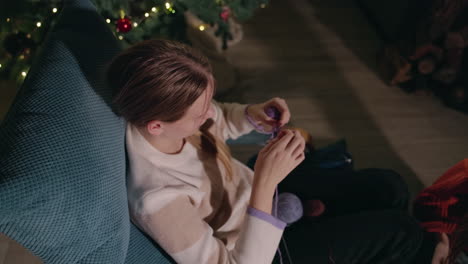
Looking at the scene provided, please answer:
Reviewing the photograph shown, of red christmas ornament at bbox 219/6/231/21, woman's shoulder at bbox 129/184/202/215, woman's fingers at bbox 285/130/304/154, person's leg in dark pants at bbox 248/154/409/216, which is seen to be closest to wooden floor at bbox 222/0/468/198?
red christmas ornament at bbox 219/6/231/21

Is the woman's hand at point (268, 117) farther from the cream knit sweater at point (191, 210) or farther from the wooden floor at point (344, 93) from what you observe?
the wooden floor at point (344, 93)

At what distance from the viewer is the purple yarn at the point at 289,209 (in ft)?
3.63

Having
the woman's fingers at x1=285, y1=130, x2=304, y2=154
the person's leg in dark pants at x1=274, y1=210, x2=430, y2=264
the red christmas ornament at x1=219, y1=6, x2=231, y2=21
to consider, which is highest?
the red christmas ornament at x1=219, y1=6, x2=231, y2=21

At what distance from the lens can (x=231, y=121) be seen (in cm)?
115

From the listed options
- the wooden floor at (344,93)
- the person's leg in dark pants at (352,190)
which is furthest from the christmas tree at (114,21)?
the person's leg in dark pants at (352,190)

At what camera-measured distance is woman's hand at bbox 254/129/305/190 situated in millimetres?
867

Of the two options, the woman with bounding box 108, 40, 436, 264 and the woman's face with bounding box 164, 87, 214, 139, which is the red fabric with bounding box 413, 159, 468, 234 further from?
the woman's face with bounding box 164, 87, 214, 139

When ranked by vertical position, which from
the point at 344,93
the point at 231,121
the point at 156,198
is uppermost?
the point at 156,198

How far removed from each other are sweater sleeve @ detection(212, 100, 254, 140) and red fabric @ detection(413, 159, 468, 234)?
2.24 ft

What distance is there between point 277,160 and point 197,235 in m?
0.26

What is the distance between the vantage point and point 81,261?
0.64 metres

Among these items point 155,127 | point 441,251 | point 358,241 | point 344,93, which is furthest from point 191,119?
point 344,93

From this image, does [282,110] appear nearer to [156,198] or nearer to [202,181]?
[202,181]

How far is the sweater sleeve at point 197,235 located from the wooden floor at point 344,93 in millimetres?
964
